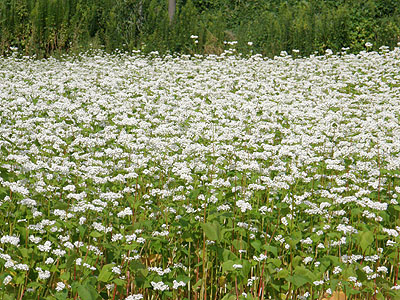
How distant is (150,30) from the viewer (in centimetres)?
1447

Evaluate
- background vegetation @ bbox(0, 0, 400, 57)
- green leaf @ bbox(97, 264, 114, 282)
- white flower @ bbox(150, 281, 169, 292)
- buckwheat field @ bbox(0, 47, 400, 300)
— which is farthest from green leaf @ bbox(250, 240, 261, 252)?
background vegetation @ bbox(0, 0, 400, 57)

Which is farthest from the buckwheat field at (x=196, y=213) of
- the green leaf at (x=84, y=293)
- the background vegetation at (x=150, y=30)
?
the background vegetation at (x=150, y=30)

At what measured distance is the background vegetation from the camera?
13.5 m

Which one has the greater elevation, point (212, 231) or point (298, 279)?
point (212, 231)

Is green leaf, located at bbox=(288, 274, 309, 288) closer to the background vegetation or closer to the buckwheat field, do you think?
the buckwheat field

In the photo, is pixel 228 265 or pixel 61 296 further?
pixel 228 265

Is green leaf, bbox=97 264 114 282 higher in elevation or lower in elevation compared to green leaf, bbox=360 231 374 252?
lower

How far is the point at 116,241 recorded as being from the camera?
353 centimetres

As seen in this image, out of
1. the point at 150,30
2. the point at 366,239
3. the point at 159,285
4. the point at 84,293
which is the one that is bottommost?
the point at 159,285

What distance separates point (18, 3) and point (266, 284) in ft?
42.1

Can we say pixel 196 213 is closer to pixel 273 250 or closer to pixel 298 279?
pixel 273 250

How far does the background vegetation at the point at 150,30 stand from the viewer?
1351 cm

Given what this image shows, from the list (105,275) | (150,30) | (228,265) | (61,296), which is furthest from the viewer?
(150,30)

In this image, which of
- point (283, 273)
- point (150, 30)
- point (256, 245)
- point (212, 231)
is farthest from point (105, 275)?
point (150, 30)
